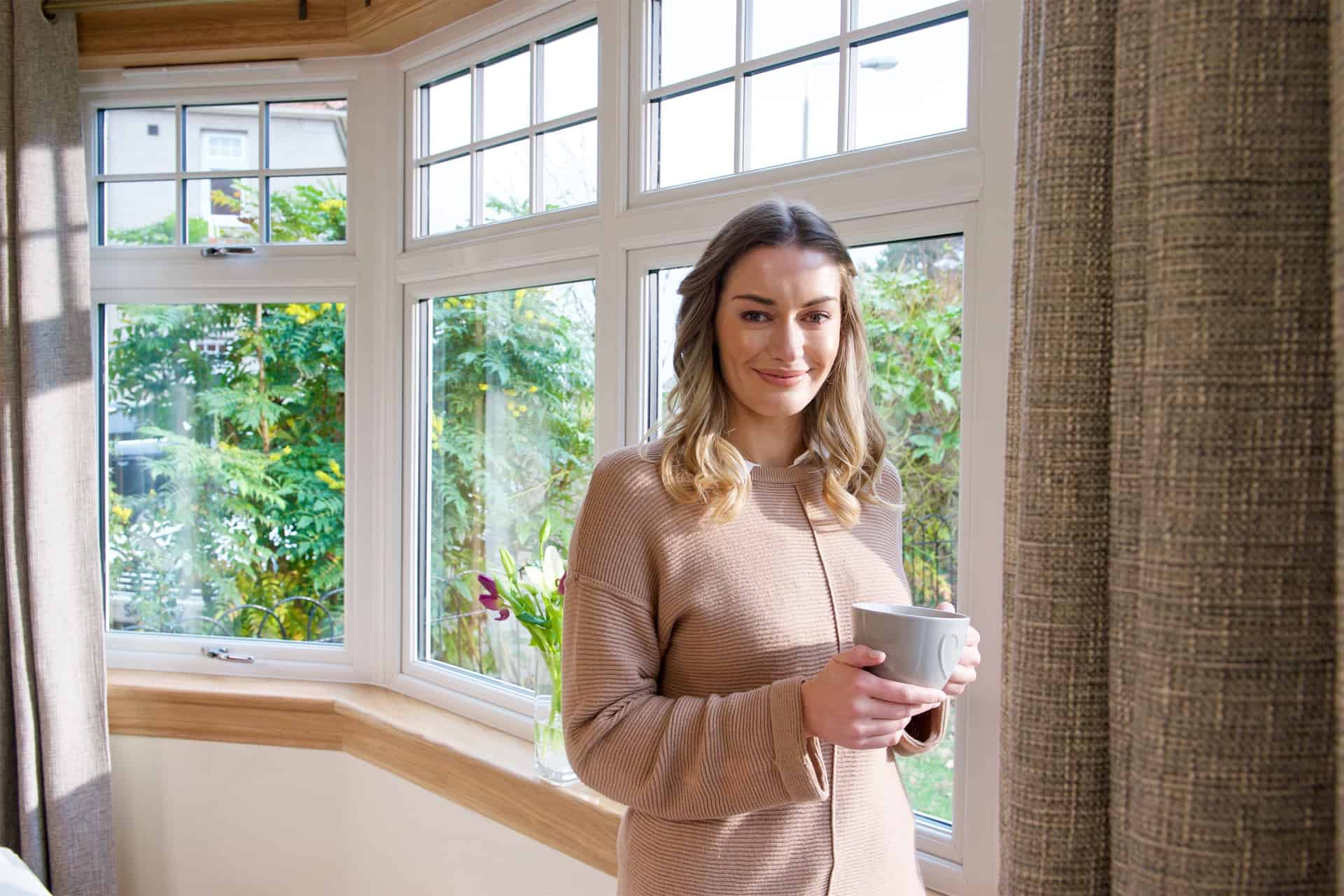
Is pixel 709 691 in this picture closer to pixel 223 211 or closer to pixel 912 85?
pixel 912 85

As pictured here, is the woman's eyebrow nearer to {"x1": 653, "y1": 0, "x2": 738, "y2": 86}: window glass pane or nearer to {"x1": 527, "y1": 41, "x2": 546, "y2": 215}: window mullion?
{"x1": 653, "y1": 0, "x2": 738, "y2": 86}: window glass pane

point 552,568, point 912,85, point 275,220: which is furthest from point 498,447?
point 912,85

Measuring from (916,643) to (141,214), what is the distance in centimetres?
287

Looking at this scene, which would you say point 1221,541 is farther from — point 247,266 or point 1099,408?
point 247,266

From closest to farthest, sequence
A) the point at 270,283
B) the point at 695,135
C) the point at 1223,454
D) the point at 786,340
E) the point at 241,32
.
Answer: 1. the point at 1223,454
2. the point at 786,340
3. the point at 695,135
4. the point at 241,32
5. the point at 270,283

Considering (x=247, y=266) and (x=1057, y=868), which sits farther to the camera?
(x=247, y=266)

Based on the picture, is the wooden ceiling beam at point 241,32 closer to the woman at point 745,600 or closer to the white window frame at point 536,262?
the white window frame at point 536,262

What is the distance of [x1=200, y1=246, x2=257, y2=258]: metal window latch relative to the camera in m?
2.86

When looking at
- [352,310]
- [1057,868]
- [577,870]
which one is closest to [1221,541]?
[1057,868]

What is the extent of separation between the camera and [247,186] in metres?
2.89

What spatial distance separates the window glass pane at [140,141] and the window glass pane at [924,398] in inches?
87.9

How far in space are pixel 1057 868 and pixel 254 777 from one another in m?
2.67

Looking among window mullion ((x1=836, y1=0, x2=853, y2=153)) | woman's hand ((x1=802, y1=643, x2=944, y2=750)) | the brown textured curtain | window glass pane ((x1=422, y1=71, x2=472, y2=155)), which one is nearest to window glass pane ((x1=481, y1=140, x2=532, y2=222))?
window glass pane ((x1=422, y1=71, x2=472, y2=155))

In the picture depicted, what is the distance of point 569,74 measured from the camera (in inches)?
91.1
